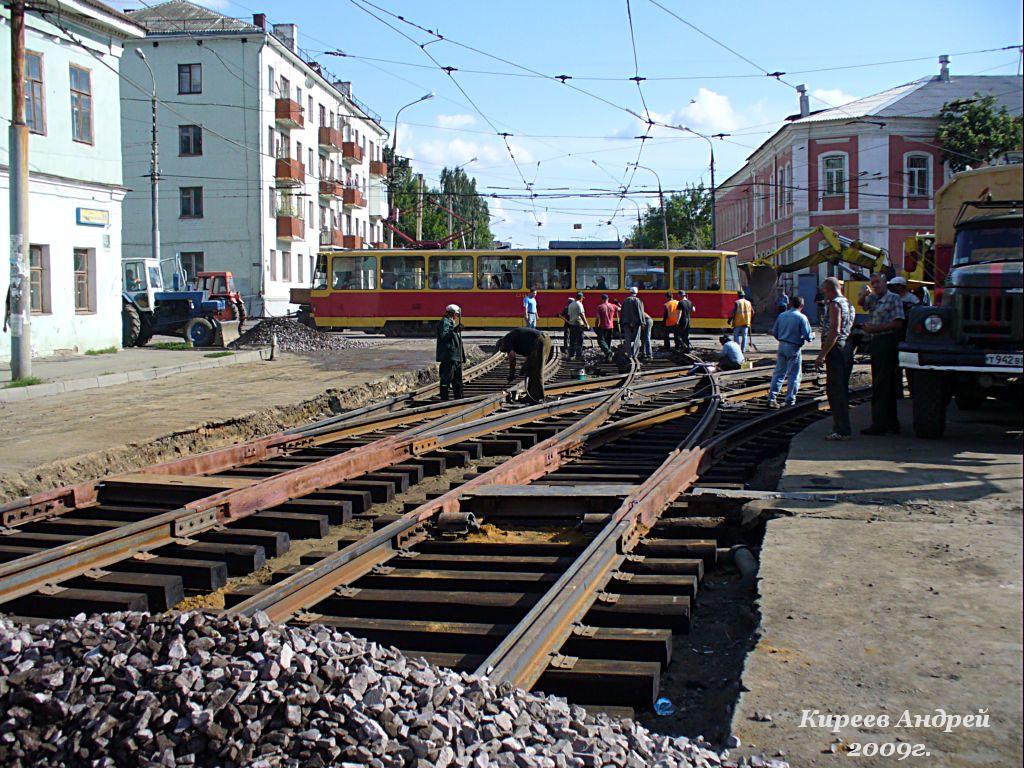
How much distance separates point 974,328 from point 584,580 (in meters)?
2.09

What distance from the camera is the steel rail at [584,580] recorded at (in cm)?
392

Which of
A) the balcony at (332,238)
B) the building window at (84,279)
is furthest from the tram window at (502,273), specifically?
the balcony at (332,238)

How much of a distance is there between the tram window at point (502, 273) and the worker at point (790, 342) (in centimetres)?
2050

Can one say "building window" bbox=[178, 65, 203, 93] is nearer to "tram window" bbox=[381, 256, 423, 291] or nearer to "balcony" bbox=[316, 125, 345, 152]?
"balcony" bbox=[316, 125, 345, 152]

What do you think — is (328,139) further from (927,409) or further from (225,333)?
(927,409)

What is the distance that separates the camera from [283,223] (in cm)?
4981

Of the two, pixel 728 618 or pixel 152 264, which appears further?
pixel 152 264

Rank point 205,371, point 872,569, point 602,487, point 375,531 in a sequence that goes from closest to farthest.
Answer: point 872,569 → point 375,531 → point 602,487 → point 205,371

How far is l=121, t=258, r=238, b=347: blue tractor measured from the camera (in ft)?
93.2

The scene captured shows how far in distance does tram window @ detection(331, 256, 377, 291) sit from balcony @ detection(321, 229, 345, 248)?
22.6 m

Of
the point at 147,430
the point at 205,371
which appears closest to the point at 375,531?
the point at 147,430

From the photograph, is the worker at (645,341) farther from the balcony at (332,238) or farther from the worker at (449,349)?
the balcony at (332,238)

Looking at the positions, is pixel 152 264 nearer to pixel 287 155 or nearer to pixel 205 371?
pixel 205 371

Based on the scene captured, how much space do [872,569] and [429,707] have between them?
9.42 ft
